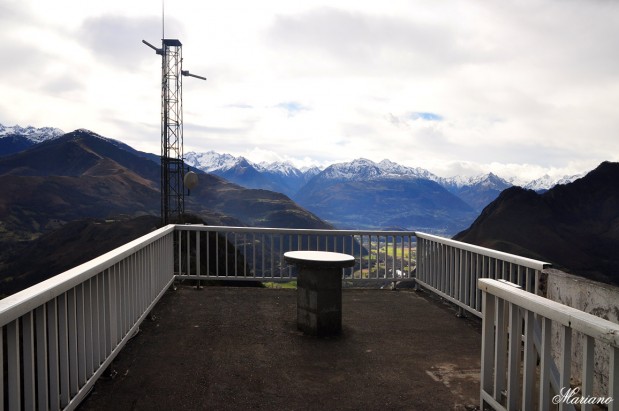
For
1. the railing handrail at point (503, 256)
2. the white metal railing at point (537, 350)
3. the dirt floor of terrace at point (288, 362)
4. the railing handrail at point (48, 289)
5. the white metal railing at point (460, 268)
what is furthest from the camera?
the white metal railing at point (460, 268)

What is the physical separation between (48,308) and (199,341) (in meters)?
2.44

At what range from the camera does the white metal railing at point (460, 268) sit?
5.60m

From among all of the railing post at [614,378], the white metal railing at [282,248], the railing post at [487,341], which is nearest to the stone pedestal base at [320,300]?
the white metal railing at [282,248]

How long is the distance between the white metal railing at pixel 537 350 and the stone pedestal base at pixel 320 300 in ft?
7.22

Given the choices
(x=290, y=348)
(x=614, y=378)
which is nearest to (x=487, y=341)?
(x=614, y=378)

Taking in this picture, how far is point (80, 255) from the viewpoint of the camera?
97.6m

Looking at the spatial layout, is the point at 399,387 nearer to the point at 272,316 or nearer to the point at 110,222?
the point at 272,316

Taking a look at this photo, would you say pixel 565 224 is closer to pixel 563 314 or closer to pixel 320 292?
pixel 320 292

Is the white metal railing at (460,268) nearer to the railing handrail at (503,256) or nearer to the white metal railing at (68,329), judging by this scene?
the railing handrail at (503,256)

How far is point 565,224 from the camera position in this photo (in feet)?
399

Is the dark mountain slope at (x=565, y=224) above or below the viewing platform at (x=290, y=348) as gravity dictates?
below

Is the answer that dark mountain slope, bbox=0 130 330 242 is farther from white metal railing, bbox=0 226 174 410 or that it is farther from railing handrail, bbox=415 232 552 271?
white metal railing, bbox=0 226 174 410

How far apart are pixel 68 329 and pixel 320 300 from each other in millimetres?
2823

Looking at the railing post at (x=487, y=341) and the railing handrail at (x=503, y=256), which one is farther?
the railing handrail at (x=503, y=256)
